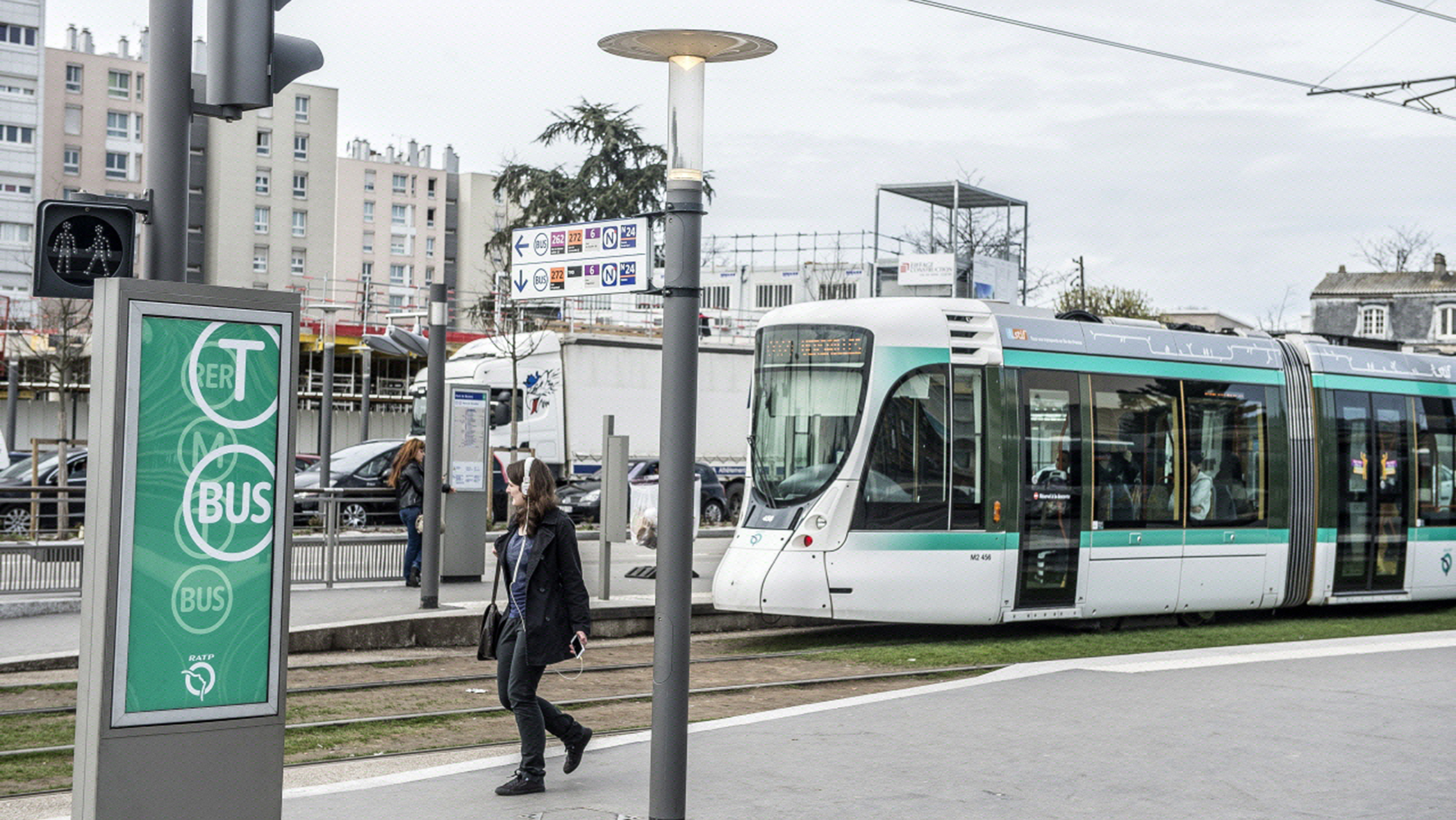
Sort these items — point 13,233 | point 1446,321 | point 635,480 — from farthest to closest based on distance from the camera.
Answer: point 1446,321 < point 13,233 < point 635,480

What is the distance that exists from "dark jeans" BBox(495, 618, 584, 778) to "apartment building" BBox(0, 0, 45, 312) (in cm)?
6602

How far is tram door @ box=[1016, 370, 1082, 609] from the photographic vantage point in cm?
1368

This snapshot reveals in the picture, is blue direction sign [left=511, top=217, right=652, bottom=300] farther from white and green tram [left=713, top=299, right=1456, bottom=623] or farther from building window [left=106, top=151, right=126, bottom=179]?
building window [left=106, top=151, right=126, bottom=179]

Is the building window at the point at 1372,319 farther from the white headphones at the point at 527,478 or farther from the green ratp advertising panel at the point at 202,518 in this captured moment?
the green ratp advertising panel at the point at 202,518

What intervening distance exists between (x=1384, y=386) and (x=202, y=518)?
15.5 m

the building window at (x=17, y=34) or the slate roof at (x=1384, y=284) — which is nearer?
the building window at (x=17, y=34)

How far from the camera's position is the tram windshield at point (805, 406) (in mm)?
13242

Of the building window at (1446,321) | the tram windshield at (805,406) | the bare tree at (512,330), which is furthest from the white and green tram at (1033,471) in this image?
the building window at (1446,321)

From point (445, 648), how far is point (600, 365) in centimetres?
1718

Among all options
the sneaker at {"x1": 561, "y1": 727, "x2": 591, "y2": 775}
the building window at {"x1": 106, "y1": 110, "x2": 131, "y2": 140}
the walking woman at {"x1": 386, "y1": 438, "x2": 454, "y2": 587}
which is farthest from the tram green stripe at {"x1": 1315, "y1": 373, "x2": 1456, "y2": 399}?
the building window at {"x1": 106, "y1": 110, "x2": 131, "y2": 140}

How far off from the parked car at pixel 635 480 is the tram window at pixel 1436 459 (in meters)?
12.0

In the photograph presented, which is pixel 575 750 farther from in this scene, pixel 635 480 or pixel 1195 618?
pixel 635 480

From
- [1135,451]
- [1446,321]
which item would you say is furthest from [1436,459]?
[1446,321]

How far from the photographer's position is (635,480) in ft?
93.4
